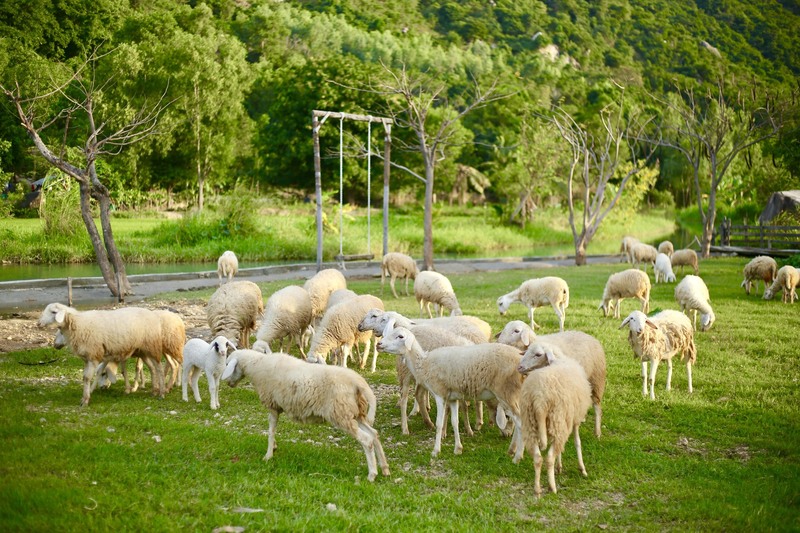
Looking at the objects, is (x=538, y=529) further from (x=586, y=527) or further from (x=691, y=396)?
(x=691, y=396)

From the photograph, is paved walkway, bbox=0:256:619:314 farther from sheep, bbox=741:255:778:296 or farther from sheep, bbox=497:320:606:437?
sheep, bbox=497:320:606:437

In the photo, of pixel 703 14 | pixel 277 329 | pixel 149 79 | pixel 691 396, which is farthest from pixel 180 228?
pixel 703 14

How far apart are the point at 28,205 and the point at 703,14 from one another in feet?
183

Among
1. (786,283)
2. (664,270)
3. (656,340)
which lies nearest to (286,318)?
(656,340)

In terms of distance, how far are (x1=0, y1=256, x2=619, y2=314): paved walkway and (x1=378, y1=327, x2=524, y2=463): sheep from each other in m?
11.1

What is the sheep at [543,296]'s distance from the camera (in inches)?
527

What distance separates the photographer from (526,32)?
344ft

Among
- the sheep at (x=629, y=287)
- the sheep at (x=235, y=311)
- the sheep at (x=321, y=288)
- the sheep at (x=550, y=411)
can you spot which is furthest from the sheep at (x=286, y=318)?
the sheep at (x=629, y=287)

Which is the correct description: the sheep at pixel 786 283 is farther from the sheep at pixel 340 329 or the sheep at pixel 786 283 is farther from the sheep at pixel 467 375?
the sheep at pixel 467 375

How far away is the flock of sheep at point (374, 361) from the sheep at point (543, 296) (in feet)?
0.09

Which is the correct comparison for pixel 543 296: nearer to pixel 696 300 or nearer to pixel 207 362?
pixel 696 300

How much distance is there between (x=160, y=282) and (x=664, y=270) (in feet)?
47.1

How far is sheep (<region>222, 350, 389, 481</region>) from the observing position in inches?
250

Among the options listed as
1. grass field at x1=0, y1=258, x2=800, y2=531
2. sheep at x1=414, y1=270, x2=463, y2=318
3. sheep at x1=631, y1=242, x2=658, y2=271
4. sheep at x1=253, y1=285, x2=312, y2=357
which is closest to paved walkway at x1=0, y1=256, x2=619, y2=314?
sheep at x1=631, y1=242, x2=658, y2=271
